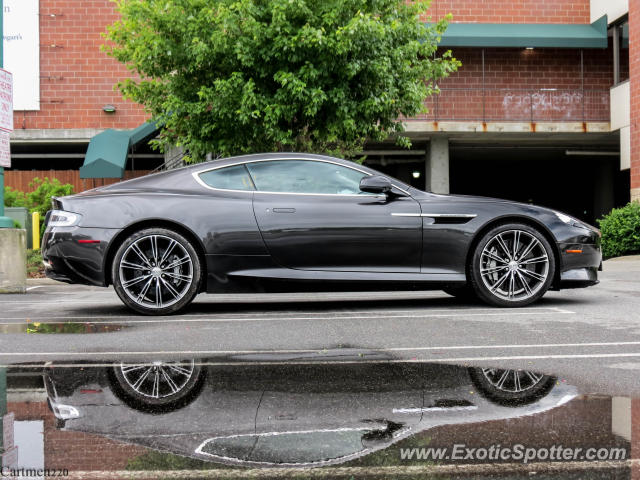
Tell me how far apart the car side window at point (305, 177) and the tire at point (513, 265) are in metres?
1.34

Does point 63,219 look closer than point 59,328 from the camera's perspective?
No

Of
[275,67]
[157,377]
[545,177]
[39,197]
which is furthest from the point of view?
[545,177]

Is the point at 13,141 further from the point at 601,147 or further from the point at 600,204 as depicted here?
the point at 600,204

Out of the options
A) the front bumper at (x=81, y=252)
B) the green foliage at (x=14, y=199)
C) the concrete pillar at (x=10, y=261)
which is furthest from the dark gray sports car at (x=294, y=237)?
the green foliage at (x=14, y=199)

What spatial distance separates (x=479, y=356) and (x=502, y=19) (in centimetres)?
2100

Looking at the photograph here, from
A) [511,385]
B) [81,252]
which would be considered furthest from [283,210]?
[511,385]

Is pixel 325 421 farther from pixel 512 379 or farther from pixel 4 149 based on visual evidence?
pixel 4 149

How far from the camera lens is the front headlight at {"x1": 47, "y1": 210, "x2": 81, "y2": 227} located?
6.56 meters

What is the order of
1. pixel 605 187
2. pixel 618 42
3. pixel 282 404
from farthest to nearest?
pixel 605 187, pixel 618 42, pixel 282 404

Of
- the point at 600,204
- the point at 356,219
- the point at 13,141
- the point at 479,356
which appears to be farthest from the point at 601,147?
the point at 479,356

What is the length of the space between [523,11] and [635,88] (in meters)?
4.72

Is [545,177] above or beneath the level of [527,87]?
beneath

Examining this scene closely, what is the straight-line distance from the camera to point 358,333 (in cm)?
537

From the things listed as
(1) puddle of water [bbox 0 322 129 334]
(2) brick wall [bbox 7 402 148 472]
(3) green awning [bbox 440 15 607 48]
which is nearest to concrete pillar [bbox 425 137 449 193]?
(3) green awning [bbox 440 15 607 48]
